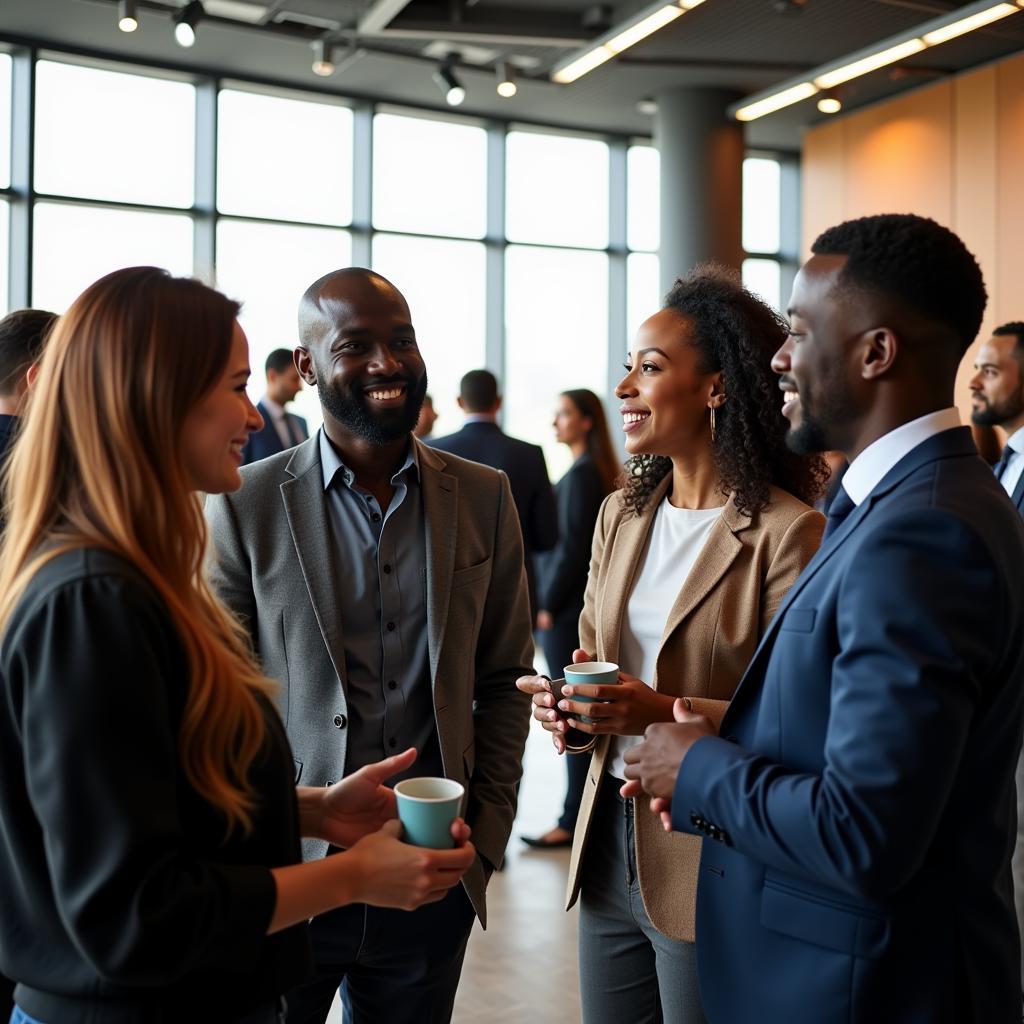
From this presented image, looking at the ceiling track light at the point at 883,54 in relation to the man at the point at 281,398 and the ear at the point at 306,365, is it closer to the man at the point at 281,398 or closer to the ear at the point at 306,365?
the man at the point at 281,398

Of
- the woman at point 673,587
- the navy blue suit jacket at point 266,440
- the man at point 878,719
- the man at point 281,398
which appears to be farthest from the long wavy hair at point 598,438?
the man at point 878,719

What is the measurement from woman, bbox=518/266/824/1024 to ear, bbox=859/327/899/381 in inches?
24.0

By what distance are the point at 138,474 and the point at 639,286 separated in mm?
9085

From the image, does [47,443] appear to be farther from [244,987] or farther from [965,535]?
[965,535]

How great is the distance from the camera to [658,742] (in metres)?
1.50

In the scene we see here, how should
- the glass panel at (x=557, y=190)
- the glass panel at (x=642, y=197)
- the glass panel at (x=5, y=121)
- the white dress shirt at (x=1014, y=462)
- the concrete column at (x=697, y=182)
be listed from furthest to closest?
the glass panel at (x=642, y=197) < the glass panel at (x=557, y=190) < the concrete column at (x=697, y=182) < the glass panel at (x=5, y=121) < the white dress shirt at (x=1014, y=462)

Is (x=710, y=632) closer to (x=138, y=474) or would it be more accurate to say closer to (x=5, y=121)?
(x=138, y=474)

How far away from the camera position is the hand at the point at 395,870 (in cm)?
126

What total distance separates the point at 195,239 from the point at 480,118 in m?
2.64

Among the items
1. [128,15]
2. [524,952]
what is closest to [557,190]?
[128,15]

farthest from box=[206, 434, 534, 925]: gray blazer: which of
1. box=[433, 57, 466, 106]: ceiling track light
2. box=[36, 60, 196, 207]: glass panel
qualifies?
box=[36, 60, 196, 207]: glass panel

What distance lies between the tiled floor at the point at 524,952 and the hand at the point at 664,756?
194 centimetres

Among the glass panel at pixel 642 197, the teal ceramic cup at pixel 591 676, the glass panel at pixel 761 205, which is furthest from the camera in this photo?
the glass panel at pixel 761 205

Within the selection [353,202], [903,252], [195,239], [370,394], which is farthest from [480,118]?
[903,252]
